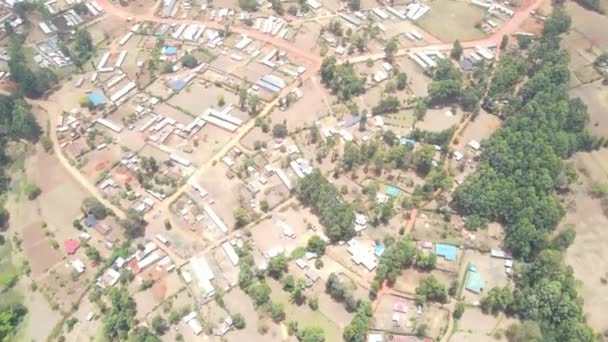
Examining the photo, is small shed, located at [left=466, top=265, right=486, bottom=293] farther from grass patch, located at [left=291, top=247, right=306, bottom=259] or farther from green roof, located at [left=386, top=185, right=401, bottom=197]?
grass patch, located at [left=291, top=247, right=306, bottom=259]

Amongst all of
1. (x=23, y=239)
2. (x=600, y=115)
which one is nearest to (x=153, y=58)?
(x=23, y=239)

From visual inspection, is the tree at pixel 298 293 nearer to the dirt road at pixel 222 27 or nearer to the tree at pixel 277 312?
the tree at pixel 277 312

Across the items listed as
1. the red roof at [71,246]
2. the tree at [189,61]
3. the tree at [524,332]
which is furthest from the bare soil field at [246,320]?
the tree at [189,61]

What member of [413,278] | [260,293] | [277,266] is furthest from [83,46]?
[413,278]

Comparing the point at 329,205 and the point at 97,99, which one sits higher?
the point at 329,205

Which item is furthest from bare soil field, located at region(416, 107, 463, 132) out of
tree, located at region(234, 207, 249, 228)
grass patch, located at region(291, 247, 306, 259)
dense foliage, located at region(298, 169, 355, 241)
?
tree, located at region(234, 207, 249, 228)

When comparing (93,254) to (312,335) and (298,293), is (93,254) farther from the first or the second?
(312,335)
